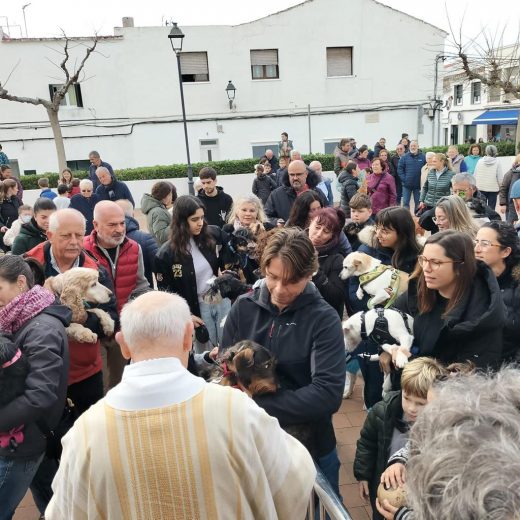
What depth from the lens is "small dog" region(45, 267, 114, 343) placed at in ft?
9.88

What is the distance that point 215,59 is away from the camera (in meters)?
21.3

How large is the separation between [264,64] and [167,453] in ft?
74.2

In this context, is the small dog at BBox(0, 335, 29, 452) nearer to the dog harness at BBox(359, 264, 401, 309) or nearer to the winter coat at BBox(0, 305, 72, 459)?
the winter coat at BBox(0, 305, 72, 459)

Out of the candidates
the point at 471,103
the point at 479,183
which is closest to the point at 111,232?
the point at 479,183

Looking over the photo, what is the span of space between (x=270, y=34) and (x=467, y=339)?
21.6m

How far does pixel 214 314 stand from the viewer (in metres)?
4.35

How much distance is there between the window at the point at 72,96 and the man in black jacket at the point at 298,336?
72.7 ft

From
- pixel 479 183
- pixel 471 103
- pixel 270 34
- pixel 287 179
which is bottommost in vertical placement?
pixel 479 183

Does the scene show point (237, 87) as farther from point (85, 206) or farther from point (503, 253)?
point (503, 253)

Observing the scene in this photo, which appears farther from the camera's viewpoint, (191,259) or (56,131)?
(56,131)

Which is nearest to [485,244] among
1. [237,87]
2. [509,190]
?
[509,190]

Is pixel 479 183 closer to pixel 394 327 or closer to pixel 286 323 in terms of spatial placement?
pixel 394 327

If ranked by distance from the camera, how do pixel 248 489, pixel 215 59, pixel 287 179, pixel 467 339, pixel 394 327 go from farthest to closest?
pixel 215 59 → pixel 287 179 → pixel 394 327 → pixel 467 339 → pixel 248 489

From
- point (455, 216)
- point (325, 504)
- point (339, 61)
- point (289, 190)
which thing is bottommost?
point (325, 504)
